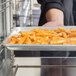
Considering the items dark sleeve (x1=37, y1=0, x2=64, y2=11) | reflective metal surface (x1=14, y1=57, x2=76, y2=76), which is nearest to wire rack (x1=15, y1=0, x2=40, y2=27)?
dark sleeve (x1=37, y1=0, x2=64, y2=11)

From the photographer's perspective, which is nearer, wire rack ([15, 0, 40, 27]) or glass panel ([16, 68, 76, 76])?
glass panel ([16, 68, 76, 76])

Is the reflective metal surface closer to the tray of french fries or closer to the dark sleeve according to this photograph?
the tray of french fries

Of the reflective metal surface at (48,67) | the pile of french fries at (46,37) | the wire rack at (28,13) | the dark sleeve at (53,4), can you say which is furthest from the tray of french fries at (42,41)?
the wire rack at (28,13)

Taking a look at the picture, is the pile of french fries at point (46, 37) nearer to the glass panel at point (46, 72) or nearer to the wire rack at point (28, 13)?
the glass panel at point (46, 72)

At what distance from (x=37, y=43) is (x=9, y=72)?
21 centimetres

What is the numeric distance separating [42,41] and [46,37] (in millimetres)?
67

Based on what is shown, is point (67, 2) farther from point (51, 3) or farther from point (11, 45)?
point (11, 45)

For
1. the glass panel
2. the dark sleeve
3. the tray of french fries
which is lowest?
the glass panel

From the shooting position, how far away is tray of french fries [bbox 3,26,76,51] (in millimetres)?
821

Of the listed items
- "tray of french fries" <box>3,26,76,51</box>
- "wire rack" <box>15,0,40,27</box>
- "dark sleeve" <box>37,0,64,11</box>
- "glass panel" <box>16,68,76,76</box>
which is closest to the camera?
"tray of french fries" <box>3,26,76,51</box>

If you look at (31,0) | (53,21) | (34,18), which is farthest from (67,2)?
(31,0)

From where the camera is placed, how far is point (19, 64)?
3.46 ft

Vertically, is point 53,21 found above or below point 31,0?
below

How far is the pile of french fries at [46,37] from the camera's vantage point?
2.82 feet
